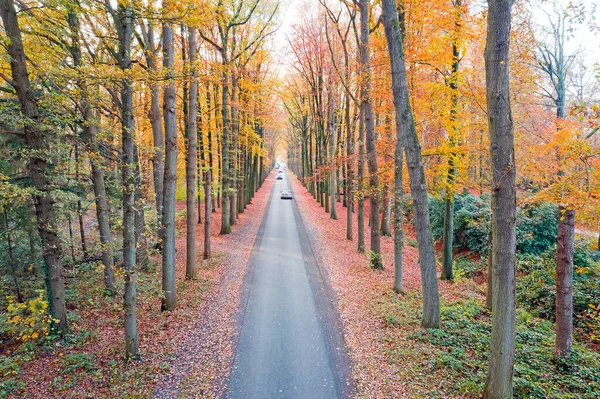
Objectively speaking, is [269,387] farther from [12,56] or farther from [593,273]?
[593,273]

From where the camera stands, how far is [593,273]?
428 inches

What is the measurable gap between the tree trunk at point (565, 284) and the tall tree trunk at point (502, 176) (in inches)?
127

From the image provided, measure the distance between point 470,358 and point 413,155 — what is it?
4.59 m

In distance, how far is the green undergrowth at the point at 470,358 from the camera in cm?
573

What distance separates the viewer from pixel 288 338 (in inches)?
306

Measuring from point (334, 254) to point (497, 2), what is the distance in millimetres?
11876

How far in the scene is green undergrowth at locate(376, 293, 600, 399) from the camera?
18.8 ft

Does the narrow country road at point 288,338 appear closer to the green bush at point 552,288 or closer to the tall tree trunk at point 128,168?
the tall tree trunk at point 128,168

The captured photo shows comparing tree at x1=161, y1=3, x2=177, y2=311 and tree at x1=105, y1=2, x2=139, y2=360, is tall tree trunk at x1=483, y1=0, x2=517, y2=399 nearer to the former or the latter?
tree at x1=105, y1=2, x2=139, y2=360

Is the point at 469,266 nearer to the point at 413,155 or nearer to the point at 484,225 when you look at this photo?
the point at 484,225

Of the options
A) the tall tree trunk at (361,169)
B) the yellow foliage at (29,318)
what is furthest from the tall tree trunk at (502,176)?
the tall tree trunk at (361,169)

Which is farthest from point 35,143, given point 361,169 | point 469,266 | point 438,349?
point 469,266

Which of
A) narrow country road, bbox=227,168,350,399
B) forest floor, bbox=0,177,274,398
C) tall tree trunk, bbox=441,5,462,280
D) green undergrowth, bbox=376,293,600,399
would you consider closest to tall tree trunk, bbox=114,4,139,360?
forest floor, bbox=0,177,274,398

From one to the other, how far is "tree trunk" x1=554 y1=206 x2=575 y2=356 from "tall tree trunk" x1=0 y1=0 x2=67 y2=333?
1041cm
